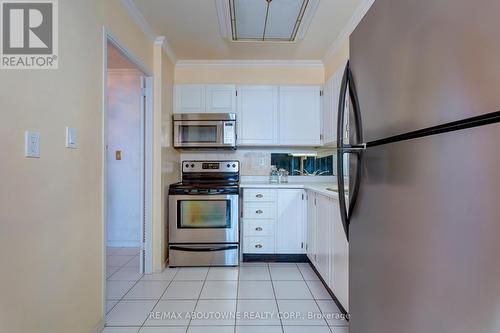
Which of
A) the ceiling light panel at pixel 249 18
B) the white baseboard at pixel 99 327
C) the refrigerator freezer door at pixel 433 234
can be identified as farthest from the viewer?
the ceiling light panel at pixel 249 18

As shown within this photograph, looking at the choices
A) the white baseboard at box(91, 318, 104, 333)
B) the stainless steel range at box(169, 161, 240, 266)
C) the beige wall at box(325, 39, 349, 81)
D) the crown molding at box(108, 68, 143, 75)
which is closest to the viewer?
the white baseboard at box(91, 318, 104, 333)

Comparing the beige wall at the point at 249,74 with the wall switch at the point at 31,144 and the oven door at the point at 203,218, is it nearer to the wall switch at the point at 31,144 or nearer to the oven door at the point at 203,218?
the oven door at the point at 203,218

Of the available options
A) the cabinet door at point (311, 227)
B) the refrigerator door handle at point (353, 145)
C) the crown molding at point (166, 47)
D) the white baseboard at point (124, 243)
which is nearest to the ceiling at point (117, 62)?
the crown molding at point (166, 47)

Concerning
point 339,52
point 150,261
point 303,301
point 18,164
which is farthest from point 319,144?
point 18,164

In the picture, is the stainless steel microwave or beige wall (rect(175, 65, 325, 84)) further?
beige wall (rect(175, 65, 325, 84))

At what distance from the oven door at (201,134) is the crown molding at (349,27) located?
4.50 ft

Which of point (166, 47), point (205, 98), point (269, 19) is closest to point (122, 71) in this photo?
point (166, 47)

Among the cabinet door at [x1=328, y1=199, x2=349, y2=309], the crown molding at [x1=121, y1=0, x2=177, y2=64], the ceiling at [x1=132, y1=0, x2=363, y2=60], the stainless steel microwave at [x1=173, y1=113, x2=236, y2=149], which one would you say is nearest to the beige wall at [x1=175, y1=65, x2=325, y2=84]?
the ceiling at [x1=132, y1=0, x2=363, y2=60]

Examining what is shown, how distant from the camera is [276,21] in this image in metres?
2.47

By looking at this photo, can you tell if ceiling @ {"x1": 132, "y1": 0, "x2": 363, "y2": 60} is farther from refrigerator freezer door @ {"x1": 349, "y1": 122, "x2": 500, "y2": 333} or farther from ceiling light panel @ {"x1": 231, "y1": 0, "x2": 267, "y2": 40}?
refrigerator freezer door @ {"x1": 349, "y1": 122, "x2": 500, "y2": 333}

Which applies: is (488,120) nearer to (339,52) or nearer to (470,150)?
(470,150)

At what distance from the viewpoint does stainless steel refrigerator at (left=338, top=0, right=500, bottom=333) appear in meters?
0.60

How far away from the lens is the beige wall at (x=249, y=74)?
3.65 meters

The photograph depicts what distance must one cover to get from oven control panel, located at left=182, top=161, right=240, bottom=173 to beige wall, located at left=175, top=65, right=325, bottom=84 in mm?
1023
